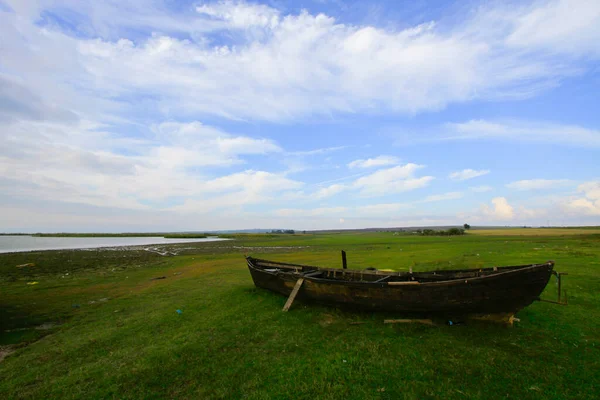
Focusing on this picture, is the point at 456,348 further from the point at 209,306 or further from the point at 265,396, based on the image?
the point at 209,306

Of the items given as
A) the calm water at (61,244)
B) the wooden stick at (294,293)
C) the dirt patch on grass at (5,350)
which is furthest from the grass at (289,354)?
the calm water at (61,244)

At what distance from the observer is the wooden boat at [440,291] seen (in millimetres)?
7422

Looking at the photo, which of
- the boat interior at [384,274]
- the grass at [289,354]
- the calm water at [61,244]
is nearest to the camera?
the grass at [289,354]

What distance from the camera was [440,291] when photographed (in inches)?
322

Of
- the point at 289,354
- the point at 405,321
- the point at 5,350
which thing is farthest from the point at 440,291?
the point at 5,350

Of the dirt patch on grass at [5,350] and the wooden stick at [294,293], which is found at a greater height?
the wooden stick at [294,293]

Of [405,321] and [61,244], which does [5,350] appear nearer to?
[405,321]

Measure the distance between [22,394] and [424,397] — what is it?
7.59 metres

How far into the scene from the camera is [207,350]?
741 cm

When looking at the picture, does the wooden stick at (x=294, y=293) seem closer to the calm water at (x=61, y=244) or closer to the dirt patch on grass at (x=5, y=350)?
the dirt patch on grass at (x=5, y=350)

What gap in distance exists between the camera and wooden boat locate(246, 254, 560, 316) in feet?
24.3

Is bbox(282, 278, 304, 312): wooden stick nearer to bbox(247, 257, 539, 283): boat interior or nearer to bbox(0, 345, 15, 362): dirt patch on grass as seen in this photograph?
bbox(247, 257, 539, 283): boat interior

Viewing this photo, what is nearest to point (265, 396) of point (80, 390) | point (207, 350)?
point (207, 350)

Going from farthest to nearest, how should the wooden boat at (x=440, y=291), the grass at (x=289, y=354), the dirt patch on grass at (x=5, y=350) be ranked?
1. the dirt patch on grass at (x=5, y=350)
2. the wooden boat at (x=440, y=291)
3. the grass at (x=289, y=354)
